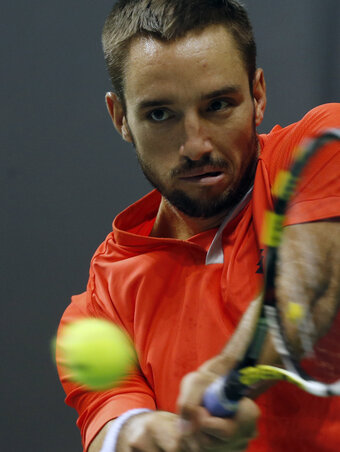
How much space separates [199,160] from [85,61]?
528mm

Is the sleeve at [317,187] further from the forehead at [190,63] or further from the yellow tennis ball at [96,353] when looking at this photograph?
the yellow tennis ball at [96,353]

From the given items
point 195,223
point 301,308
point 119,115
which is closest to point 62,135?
point 119,115

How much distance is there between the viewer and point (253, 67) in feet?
2.25

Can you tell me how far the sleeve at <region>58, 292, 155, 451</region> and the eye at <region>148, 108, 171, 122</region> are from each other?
252 millimetres

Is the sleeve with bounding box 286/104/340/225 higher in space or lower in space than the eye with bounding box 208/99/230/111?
lower

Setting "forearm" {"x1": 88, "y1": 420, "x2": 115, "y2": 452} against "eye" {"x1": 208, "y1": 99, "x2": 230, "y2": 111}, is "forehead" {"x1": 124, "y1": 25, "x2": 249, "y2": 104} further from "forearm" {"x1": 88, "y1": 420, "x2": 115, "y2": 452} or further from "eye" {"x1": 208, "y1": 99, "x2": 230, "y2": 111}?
"forearm" {"x1": 88, "y1": 420, "x2": 115, "y2": 452}

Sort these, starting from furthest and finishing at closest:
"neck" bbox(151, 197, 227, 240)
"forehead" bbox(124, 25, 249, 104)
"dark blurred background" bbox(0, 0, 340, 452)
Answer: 1. "dark blurred background" bbox(0, 0, 340, 452)
2. "neck" bbox(151, 197, 227, 240)
3. "forehead" bbox(124, 25, 249, 104)

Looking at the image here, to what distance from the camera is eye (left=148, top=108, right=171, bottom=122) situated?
2.16 ft

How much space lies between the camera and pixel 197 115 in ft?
2.10

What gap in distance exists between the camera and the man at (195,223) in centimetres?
58

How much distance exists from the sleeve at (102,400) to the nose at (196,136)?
0.84 feet

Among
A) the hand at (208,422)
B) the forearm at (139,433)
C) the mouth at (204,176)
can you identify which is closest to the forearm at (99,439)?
the forearm at (139,433)

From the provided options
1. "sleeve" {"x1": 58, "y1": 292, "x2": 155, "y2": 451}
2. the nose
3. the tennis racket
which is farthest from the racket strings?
"sleeve" {"x1": 58, "y1": 292, "x2": 155, "y2": 451}

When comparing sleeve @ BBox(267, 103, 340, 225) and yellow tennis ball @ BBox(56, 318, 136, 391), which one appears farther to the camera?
yellow tennis ball @ BBox(56, 318, 136, 391)
